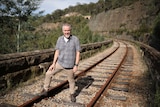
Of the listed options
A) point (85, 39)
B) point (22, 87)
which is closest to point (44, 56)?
point (22, 87)

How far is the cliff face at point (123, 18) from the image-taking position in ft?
179

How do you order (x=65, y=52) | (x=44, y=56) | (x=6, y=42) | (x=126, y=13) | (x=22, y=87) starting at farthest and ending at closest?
(x=126, y=13)
(x=6, y=42)
(x=44, y=56)
(x=22, y=87)
(x=65, y=52)

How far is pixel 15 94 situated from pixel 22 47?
6.91 meters

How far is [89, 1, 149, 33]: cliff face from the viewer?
179 feet

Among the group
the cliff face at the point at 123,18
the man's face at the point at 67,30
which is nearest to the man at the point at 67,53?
the man's face at the point at 67,30

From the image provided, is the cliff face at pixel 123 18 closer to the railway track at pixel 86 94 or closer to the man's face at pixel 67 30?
the railway track at pixel 86 94

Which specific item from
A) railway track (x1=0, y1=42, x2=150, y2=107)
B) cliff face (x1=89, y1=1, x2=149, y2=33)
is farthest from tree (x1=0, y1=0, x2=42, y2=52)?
cliff face (x1=89, y1=1, x2=149, y2=33)

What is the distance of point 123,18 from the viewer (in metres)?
63.3

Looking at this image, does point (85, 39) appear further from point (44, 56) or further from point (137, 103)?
point (137, 103)

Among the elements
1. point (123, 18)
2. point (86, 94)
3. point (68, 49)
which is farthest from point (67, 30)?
point (123, 18)

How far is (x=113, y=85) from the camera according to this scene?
6762 mm

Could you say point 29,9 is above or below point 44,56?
above

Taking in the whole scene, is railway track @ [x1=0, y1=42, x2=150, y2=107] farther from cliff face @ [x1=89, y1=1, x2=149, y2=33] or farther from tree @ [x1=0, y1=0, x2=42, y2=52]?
cliff face @ [x1=89, y1=1, x2=149, y2=33]

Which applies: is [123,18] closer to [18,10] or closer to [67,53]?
[18,10]
